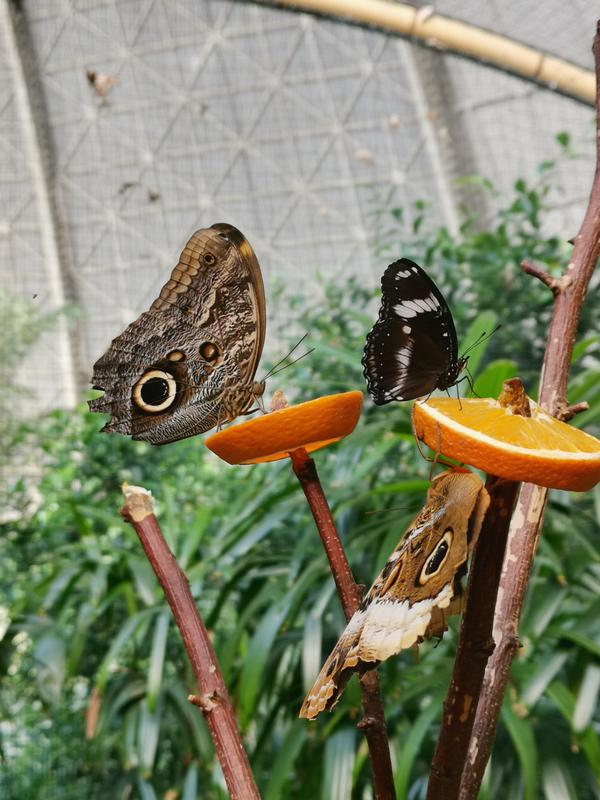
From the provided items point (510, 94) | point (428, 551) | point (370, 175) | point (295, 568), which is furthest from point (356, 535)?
point (370, 175)

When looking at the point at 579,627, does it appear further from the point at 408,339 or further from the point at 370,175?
the point at 370,175

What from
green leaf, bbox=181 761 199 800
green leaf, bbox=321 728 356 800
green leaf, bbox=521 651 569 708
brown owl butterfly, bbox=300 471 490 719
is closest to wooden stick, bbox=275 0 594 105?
green leaf, bbox=521 651 569 708

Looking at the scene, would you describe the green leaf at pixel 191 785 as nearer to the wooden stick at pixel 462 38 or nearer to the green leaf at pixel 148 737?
the green leaf at pixel 148 737

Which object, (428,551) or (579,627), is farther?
(579,627)

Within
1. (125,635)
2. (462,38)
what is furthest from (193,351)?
(462,38)

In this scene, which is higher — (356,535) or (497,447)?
(497,447)

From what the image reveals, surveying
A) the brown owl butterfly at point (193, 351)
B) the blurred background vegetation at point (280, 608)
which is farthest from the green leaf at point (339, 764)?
the brown owl butterfly at point (193, 351)

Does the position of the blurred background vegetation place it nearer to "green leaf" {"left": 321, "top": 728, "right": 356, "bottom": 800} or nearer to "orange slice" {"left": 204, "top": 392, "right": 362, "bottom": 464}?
"green leaf" {"left": 321, "top": 728, "right": 356, "bottom": 800}
